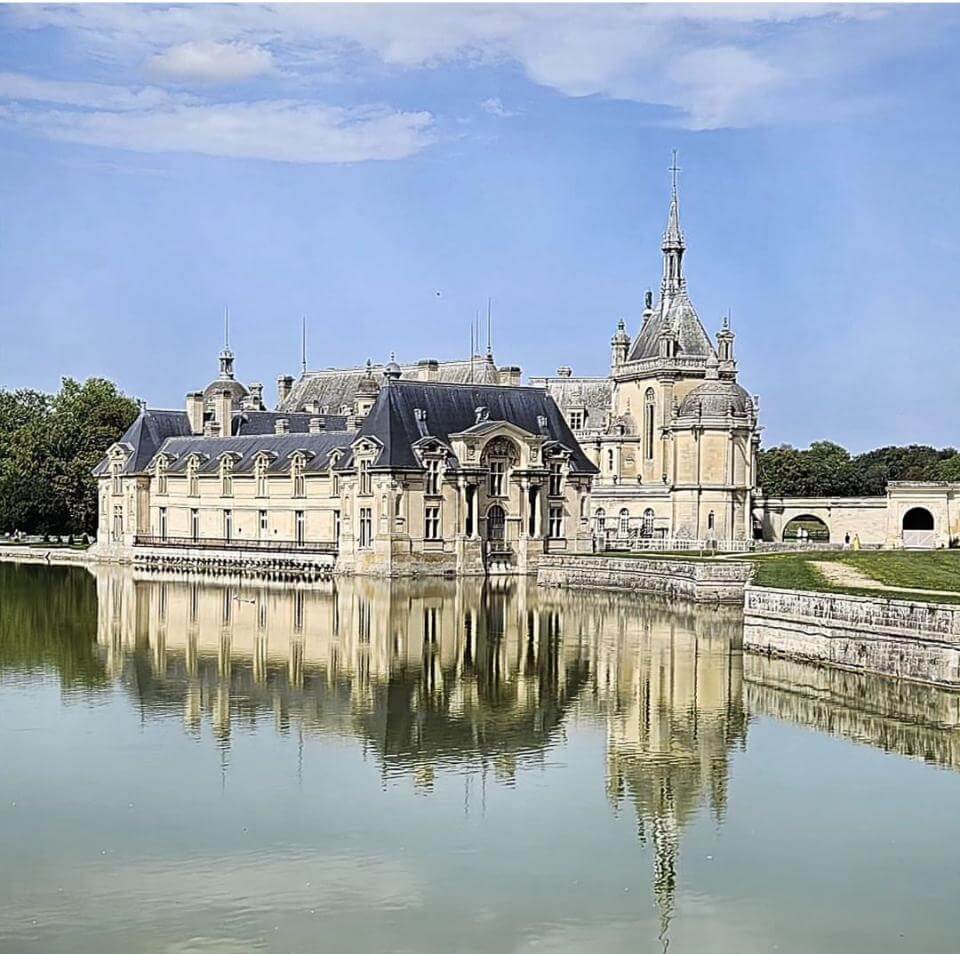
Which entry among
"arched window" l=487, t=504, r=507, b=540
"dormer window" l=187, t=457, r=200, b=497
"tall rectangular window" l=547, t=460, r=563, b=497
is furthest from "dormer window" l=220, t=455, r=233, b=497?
"tall rectangular window" l=547, t=460, r=563, b=497

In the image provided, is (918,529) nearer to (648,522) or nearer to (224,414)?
(648,522)

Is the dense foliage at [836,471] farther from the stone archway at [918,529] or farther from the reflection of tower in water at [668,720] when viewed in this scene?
the reflection of tower in water at [668,720]

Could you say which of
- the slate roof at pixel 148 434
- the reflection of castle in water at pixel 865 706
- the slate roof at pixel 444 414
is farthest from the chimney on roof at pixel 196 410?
the reflection of castle in water at pixel 865 706

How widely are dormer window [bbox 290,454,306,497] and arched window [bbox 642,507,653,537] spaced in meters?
18.1

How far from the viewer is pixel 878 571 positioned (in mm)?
44750

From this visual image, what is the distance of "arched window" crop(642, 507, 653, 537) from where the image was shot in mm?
75000

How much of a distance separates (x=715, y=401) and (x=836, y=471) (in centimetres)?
3683

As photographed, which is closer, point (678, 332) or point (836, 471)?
point (678, 332)

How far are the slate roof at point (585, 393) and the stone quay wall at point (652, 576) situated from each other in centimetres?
3277

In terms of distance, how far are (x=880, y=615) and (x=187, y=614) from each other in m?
21.4

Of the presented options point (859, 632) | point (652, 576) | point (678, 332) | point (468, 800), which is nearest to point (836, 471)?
point (678, 332)

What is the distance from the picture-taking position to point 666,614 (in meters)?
45.2

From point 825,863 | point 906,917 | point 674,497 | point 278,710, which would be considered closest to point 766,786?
point 825,863

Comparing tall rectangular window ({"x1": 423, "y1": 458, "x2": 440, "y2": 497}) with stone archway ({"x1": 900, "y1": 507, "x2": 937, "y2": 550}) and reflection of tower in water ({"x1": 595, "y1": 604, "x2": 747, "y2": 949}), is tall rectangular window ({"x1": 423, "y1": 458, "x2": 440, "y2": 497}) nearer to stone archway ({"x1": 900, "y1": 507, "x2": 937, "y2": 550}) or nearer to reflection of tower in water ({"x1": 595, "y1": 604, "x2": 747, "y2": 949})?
reflection of tower in water ({"x1": 595, "y1": 604, "x2": 747, "y2": 949})
